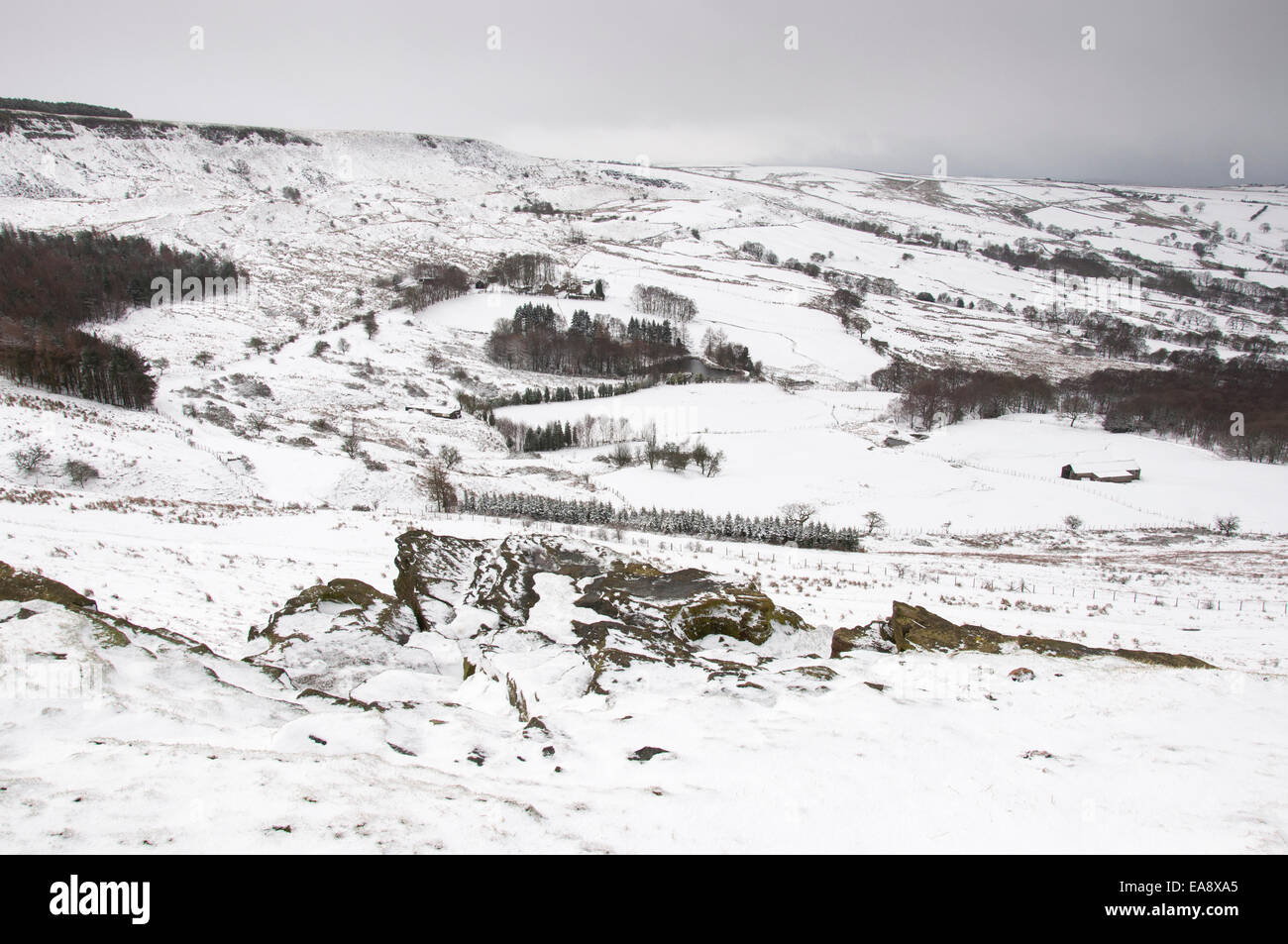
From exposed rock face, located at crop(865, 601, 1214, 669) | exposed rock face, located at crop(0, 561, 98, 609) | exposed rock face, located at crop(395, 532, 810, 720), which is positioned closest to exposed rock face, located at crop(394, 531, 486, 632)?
exposed rock face, located at crop(395, 532, 810, 720)

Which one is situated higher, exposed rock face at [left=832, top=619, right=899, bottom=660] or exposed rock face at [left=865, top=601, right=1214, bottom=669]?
exposed rock face at [left=865, top=601, right=1214, bottom=669]

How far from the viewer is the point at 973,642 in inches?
389

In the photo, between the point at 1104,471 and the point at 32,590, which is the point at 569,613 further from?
the point at 1104,471

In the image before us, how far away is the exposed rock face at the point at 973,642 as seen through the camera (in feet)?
29.5

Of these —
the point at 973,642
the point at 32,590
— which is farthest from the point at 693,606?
the point at 32,590

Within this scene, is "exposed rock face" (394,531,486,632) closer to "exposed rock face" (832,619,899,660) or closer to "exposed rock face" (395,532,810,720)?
"exposed rock face" (395,532,810,720)

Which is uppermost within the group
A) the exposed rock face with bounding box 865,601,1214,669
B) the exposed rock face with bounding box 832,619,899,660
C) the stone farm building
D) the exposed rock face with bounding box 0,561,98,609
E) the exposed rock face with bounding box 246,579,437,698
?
the exposed rock face with bounding box 0,561,98,609

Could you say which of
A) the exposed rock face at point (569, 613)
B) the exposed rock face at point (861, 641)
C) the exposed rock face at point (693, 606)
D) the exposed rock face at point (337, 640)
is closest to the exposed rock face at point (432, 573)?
the exposed rock face at point (569, 613)

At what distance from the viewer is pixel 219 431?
167 ft

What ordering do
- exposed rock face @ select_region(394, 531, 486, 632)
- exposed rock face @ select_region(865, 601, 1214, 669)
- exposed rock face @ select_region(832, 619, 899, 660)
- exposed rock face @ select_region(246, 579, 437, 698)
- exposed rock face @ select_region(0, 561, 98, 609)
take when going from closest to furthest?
exposed rock face @ select_region(0, 561, 98, 609) < exposed rock face @ select_region(246, 579, 437, 698) < exposed rock face @ select_region(865, 601, 1214, 669) < exposed rock face @ select_region(832, 619, 899, 660) < exposed rock face @ select_region(394, 531, 486, 632)

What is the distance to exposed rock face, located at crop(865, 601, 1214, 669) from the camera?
8.98 meters

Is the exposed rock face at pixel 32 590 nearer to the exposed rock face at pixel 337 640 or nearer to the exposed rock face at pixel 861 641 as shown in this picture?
the exposed rock face at pixel 337 640
